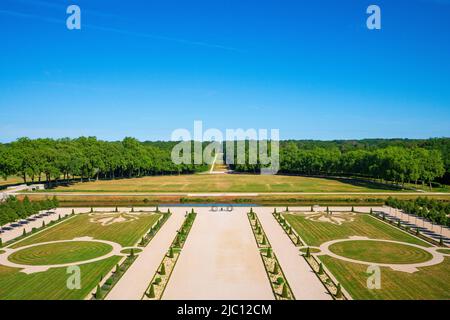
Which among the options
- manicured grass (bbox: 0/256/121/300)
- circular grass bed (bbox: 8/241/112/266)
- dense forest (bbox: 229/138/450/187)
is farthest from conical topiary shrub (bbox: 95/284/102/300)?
dense forest (bbox: 229/138/450/187)

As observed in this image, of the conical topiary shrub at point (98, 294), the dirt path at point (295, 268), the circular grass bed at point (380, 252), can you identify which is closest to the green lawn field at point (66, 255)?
the conical topiary shrub at point (98, 294)

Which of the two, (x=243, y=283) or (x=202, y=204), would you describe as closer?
(x=243, y=283)

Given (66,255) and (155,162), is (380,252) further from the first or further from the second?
(155,162)

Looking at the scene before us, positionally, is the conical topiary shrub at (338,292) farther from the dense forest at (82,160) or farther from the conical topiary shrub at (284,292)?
the dense forest at (82,160)

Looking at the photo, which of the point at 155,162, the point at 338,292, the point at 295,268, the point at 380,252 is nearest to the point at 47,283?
the point at 295,268

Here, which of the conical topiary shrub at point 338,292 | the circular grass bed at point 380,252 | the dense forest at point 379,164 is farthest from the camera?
the dense forest at point 379,164

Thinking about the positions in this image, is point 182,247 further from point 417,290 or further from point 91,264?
point 417,290
